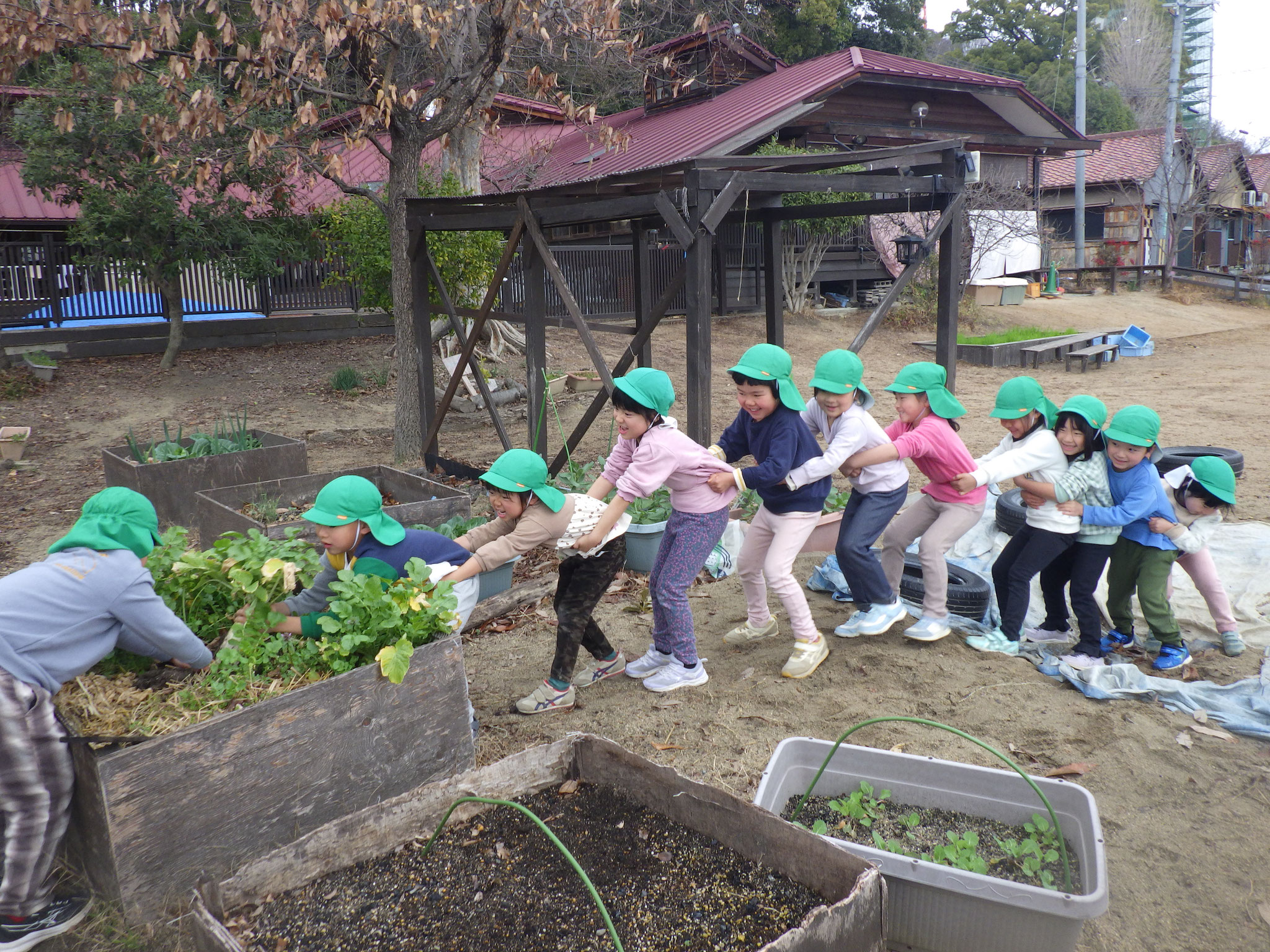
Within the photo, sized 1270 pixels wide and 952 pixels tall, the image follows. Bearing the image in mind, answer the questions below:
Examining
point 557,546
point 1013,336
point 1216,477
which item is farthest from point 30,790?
point 1013,336

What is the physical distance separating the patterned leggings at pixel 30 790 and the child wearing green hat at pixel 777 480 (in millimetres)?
2500

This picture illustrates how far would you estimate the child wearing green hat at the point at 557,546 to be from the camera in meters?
3.64

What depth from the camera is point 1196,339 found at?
17.9m

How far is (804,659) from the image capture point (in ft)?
13.9

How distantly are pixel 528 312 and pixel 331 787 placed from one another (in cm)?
479

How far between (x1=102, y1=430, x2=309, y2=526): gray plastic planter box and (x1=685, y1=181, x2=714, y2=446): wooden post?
330 cm

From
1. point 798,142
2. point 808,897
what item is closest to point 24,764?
point 808,897

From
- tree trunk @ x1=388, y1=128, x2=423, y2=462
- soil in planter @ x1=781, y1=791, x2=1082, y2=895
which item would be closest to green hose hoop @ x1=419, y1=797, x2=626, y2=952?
soil in planter @ x1=781, y1=791, x2=1082, y2=895

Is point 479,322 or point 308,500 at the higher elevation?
point 479,322

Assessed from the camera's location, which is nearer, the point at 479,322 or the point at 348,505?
the point at 348,505

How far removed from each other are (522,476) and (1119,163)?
105ft

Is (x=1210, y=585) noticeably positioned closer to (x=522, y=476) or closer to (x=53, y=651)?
(x=522, y=476)

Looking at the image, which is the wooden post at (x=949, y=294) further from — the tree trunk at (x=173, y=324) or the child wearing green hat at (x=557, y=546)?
the tree trunk at (x=173, y=324)

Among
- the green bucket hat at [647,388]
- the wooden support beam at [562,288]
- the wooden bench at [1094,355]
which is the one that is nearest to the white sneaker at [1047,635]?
the green bucket hat at [647,388]
